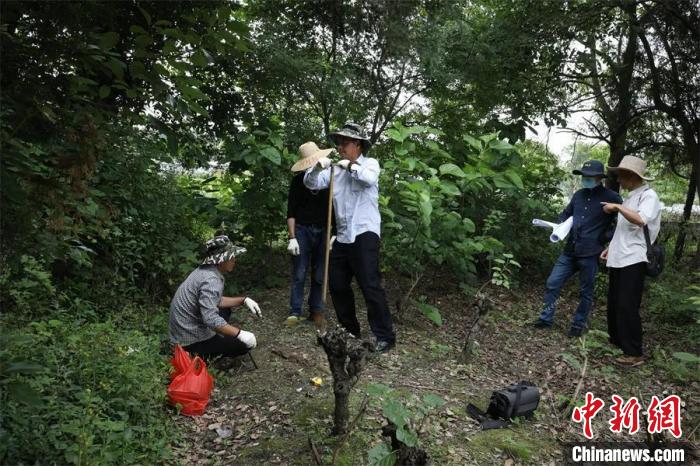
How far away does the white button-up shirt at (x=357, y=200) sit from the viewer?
4449mm

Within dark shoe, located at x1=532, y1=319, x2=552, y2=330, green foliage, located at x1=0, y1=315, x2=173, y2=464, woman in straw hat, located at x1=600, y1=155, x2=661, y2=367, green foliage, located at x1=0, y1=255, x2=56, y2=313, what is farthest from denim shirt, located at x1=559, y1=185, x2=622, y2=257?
green foliage, located at x1=0, y1=255, x2=56, y2=313

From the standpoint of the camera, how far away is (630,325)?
5180 mm

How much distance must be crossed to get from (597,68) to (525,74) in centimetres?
166

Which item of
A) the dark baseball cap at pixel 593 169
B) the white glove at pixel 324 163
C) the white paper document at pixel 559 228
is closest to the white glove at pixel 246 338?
the white glove at pixel 324 163

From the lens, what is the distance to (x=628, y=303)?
512 centimetres

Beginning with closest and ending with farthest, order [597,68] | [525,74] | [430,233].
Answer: [430,233] → [525,74] → [597,68]

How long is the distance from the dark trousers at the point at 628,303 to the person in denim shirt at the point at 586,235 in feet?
1.05

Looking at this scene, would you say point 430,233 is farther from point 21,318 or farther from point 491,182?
point 21,318

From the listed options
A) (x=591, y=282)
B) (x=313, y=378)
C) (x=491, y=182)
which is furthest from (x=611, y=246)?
(x=313, y=378)

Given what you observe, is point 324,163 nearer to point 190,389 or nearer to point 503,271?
point 190,389

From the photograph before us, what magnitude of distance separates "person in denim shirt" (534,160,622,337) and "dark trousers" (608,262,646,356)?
12.6 inches

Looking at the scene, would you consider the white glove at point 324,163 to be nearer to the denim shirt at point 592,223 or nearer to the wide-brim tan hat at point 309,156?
the wide-brim tan hat at point 309,156

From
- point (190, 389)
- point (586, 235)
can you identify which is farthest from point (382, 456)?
point (586, 235)

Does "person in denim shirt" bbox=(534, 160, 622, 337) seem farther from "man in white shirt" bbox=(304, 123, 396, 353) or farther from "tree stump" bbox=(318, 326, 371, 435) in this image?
"tree stump" bbox=(318, 326, 371, 435)
